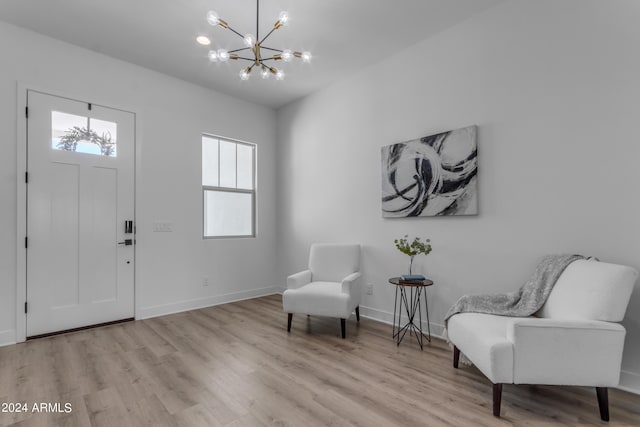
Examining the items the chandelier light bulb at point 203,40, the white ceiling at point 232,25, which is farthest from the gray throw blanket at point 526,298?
the chandelier light bulb at point 203,40

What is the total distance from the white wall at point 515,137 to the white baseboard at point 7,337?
3552mm

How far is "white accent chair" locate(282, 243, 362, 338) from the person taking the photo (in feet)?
10.2

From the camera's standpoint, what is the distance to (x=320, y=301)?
3.14 meters

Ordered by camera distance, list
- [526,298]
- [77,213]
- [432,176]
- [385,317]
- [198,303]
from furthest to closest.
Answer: [198,303] → [385,317] → [77,213] → [432,176] → [526,298]

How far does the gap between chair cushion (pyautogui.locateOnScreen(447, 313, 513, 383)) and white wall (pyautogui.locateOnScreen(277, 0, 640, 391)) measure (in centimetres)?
66

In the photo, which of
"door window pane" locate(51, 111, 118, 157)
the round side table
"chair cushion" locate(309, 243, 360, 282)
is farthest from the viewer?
"chair cushion" locate(309, 243, 360, 282)

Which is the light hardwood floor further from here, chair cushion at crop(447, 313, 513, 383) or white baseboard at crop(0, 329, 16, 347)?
chair cushion at crop(447, 313, 513, 383)

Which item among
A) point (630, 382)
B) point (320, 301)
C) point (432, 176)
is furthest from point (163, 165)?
point (630, 382)

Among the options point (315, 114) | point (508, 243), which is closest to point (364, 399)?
point (508, 243)

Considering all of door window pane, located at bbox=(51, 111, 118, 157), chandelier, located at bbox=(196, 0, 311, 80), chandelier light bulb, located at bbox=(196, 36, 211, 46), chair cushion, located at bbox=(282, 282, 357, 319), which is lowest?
chair cushion, located at bbox=(282, 282, 357, 319)

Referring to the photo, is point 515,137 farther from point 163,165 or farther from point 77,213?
→ point 77,213

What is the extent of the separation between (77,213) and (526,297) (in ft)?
13.9

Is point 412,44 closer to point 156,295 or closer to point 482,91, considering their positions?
point 482,91

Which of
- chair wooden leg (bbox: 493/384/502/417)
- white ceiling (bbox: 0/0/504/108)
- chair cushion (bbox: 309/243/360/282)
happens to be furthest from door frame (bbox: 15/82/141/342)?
chair wooden leg (bbox: 493/384/502/417)
